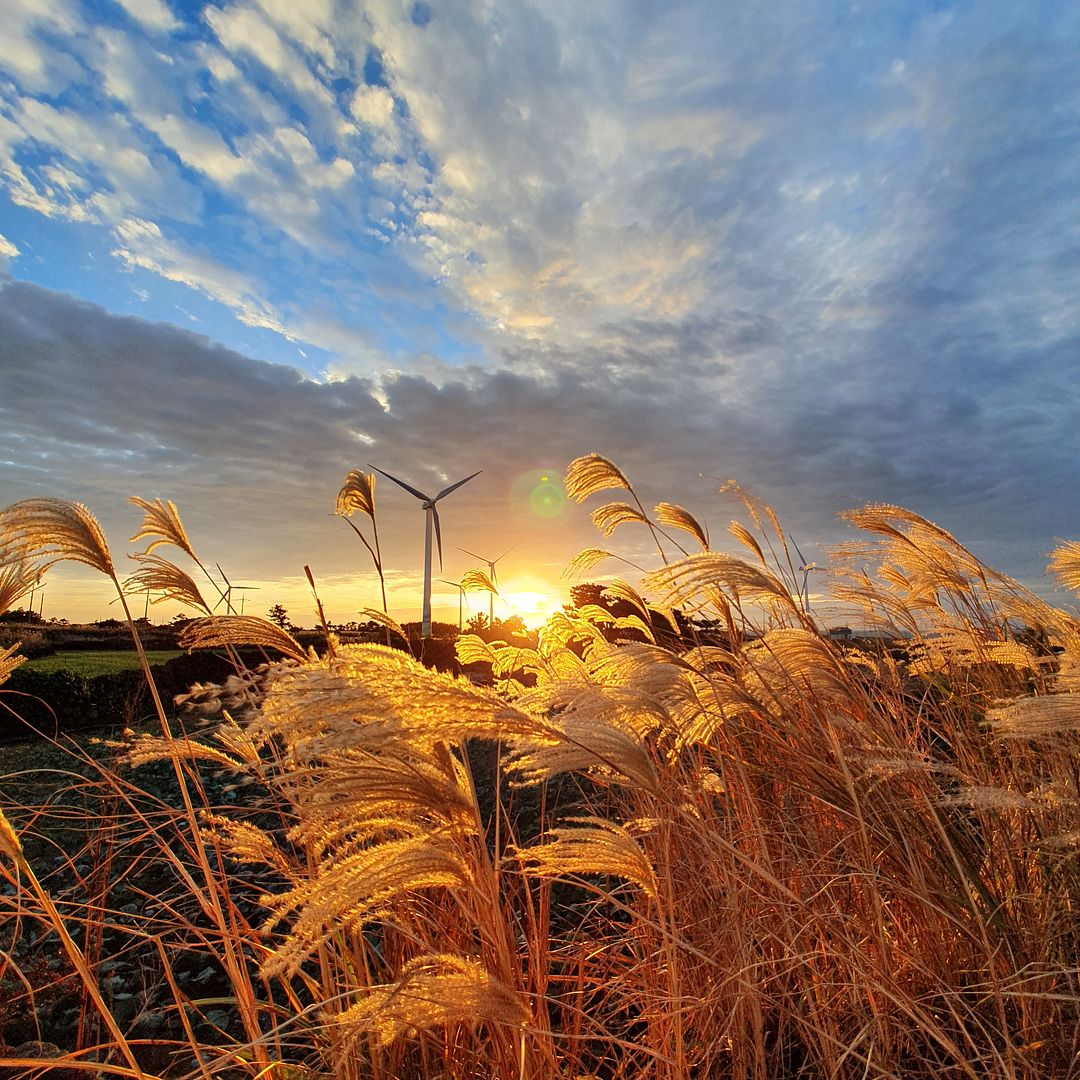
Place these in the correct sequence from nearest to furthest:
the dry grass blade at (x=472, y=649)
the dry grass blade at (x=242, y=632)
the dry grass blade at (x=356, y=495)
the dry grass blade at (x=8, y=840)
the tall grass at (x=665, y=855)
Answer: the tall grass at (x=665, y=855) → the dry grass blade at (x=8, y=840) → the dry grass blade at (x=242, y=632) → the dry grass blade at (x=356, y=495) → the dry grass blade at (x=472, y=649)

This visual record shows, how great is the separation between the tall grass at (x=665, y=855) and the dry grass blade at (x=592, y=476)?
0.02m

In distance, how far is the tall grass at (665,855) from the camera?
170 centimetres

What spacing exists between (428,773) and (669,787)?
1.64 m

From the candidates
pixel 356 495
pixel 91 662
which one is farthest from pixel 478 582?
pixel 91 662

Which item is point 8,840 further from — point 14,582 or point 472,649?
point 472,649

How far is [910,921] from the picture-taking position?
10.2 ft

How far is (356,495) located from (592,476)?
4.14 ft

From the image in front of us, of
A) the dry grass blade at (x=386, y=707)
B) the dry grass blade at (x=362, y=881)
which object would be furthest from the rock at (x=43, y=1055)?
the dry grass blade at (x=386, y=707)

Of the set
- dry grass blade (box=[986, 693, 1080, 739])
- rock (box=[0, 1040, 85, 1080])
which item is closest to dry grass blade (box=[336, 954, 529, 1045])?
dry grass blade (box=[986, 693, 1080, 739])

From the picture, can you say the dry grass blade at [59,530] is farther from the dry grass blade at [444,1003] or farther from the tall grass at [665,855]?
the dry grass blade at [444,1003]

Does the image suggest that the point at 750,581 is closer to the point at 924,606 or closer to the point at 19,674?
the point at 924,606

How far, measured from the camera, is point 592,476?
4043 mm

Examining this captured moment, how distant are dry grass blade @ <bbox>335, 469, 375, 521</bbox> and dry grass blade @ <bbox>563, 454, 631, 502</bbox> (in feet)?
3.56

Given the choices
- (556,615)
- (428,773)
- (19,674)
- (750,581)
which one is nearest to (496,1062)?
(428,773)
